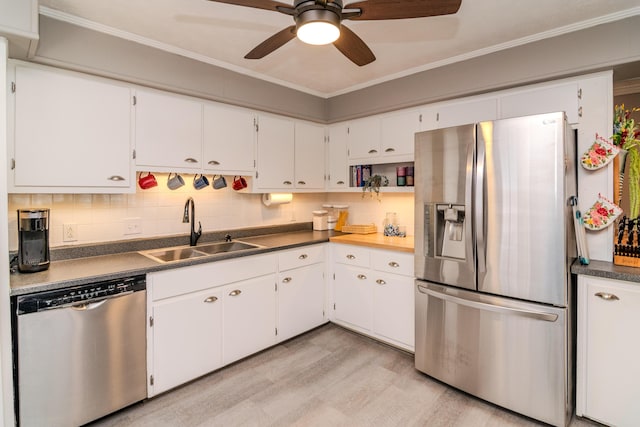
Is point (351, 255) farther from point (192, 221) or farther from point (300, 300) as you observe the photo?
point (192, 221)

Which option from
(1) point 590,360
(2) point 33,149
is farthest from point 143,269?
(1) point 590,360

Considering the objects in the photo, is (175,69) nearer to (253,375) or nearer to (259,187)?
(259,187)

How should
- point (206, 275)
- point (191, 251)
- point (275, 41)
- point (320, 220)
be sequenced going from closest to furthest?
point (275, 41)
point (206, 275)
point (191, 251)
point (320, 220)

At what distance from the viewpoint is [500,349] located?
2094mm

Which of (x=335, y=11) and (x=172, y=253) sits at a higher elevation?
(x=335, y=11)

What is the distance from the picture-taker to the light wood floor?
6.73ft

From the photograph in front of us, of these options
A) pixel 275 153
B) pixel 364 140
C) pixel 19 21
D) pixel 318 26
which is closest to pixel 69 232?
pixel 19 21

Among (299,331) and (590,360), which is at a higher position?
(590,360)

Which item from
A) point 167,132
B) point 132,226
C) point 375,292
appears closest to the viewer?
point 167,132

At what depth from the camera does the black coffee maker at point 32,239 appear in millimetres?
1931

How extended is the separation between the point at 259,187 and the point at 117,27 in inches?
61.9

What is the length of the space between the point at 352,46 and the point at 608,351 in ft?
7.28

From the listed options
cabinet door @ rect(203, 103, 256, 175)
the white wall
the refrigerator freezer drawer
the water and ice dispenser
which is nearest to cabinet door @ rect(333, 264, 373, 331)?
the refrigerator freezer drawer

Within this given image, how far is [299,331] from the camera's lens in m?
3.13
